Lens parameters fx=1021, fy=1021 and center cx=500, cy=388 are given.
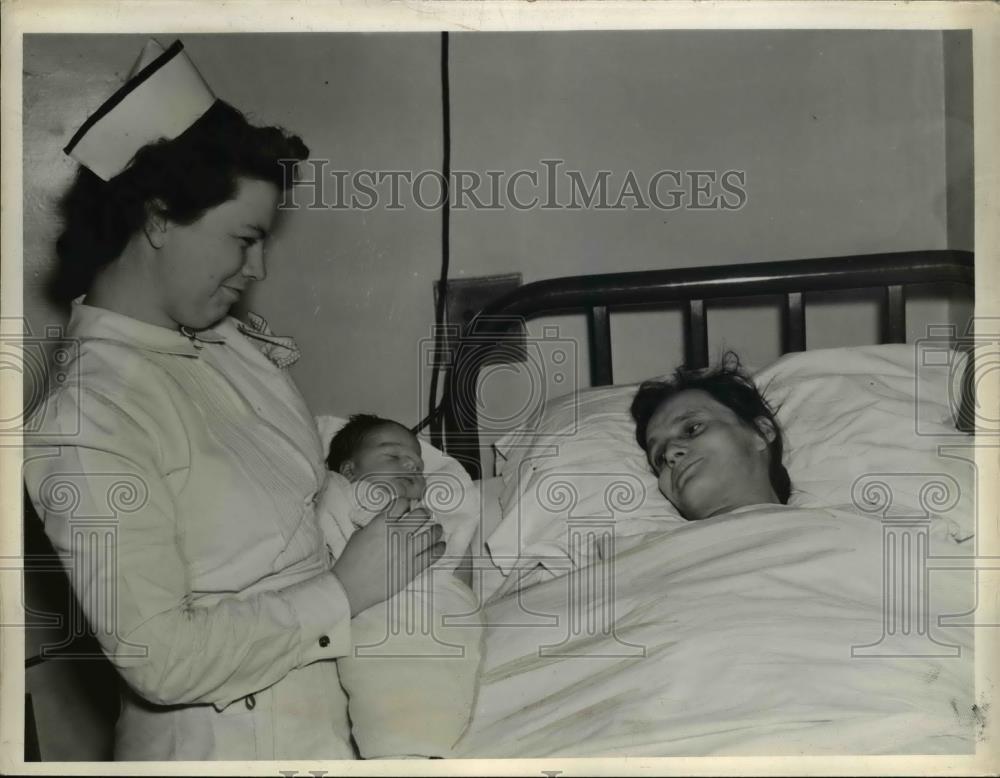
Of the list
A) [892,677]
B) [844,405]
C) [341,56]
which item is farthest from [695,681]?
[341,56]

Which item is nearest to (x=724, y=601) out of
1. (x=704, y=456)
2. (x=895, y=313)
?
(x=704, y=456)

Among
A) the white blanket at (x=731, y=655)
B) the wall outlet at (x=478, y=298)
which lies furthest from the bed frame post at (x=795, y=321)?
the wall outlet at (x=478, y=298)

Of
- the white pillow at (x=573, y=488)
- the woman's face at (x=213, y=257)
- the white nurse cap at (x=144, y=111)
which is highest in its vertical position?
the white nurse cap at (x=144, y=111)

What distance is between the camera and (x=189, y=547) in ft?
3.64

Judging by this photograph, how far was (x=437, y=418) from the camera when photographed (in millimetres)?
1241

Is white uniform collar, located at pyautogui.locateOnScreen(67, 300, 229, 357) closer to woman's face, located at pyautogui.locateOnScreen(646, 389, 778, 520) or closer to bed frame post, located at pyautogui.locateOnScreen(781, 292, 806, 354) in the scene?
woman's face, located at pyautogui.locateOnScreen(646, 389, 778, 520)

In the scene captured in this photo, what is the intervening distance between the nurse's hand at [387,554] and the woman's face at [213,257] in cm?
31

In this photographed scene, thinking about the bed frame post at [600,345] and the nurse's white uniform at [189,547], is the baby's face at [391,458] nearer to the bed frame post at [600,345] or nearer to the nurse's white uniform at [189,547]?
the nurse's white uniform at [189,547]

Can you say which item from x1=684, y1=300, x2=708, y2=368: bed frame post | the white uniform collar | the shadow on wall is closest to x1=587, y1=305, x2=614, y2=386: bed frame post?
x1=684, y1=300, x2=708, y2=368: bed frame post

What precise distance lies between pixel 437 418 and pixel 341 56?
449 millimetres

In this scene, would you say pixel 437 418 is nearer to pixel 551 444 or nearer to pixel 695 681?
pixel 551 444

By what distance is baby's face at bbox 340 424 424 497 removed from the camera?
4.00 ft

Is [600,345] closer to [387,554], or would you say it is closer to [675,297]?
[675,297]

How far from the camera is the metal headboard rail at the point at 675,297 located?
4.12 feet
